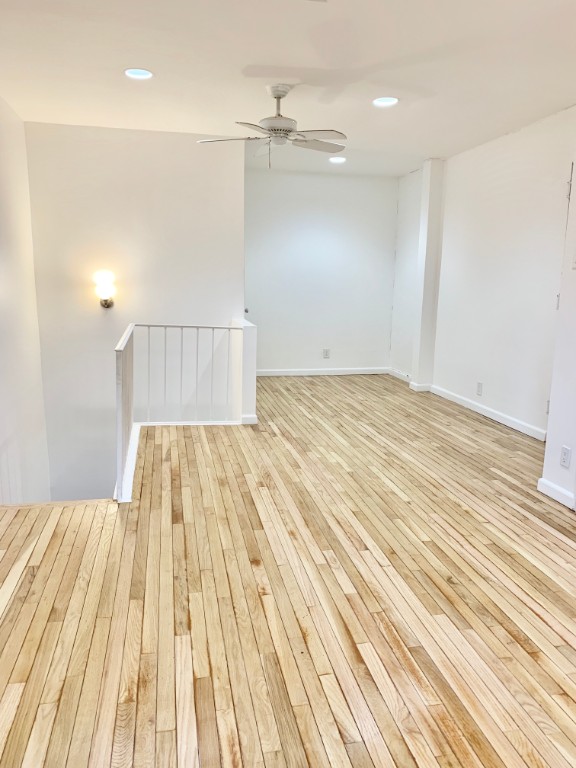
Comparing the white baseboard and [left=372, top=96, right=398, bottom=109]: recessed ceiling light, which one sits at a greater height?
[left=372, top=96, right=398, bottom=109]: recessed ceiling light

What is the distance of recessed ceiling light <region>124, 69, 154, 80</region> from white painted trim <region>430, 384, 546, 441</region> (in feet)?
14.9

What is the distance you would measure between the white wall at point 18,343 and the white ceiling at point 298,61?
1.96ft

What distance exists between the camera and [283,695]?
194 centimetres

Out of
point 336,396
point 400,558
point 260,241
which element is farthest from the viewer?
point 260,241

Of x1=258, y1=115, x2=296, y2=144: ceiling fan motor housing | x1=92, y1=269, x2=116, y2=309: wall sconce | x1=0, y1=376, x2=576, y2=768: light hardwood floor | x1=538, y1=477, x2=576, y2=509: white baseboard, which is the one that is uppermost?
x1=258, y1=115, x2=296, y2=144: ceiling fan motor housing

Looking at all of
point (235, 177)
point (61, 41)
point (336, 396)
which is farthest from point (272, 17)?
point (336, 396)

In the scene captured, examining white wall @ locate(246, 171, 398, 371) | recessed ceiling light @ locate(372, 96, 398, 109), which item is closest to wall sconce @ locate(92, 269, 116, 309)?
white wall @ locate(246, 171, 398, 371)

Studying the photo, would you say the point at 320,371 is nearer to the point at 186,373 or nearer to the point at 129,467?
the point at 186,373

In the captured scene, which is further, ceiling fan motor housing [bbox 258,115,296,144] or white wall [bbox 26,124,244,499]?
white wall [bbox 26,124,244,499]

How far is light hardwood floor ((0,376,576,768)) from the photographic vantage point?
5.78 feet

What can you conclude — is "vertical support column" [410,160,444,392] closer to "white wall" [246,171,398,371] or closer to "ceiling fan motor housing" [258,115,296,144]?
Result: "white wall" [246,171,398,371]

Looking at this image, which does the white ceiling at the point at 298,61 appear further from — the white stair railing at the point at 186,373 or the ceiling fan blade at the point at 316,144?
the white stair railing at the point at 186,373

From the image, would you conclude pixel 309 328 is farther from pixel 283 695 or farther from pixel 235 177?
pixel 283 695

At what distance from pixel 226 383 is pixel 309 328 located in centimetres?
222
